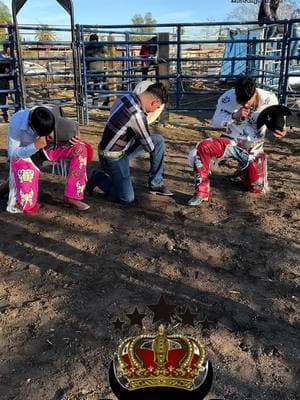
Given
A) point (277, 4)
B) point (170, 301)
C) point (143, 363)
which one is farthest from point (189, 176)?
point (277, 4)

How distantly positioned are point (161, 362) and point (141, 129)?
351 cm

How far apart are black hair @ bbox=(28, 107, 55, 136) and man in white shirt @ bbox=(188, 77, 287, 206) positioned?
52.8 inches

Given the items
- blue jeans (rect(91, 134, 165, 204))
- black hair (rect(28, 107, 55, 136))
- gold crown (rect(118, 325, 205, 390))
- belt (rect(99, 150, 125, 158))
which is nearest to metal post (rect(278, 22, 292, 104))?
blue jeans (rect(91, 134, 165, 204))

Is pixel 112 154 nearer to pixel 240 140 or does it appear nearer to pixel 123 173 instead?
pixel 123 173

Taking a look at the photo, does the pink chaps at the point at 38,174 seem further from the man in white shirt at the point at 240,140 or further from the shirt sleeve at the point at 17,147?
the man in white shirt at the point at 240,140

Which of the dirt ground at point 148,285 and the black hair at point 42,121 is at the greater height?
the black hair at point 42,121

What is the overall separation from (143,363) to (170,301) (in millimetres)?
2089

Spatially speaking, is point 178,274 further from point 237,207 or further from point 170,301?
point 237,207

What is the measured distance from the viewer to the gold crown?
2.41 feet

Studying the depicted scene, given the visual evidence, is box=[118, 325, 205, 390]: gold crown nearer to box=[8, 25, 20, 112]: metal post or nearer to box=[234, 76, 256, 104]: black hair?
box=[234, 76, 256, 104]: black hair

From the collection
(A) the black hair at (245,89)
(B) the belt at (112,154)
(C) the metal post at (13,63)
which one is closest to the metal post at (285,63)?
(A) the black hair at (245,89)

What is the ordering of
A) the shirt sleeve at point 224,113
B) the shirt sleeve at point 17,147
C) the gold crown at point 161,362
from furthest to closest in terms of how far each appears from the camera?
the shirt sleeve at point 224,113 → the shirt sleeve at point 17,147 → the gold crown at point 161,362

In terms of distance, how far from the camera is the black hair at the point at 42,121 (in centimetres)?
367

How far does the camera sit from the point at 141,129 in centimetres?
414
